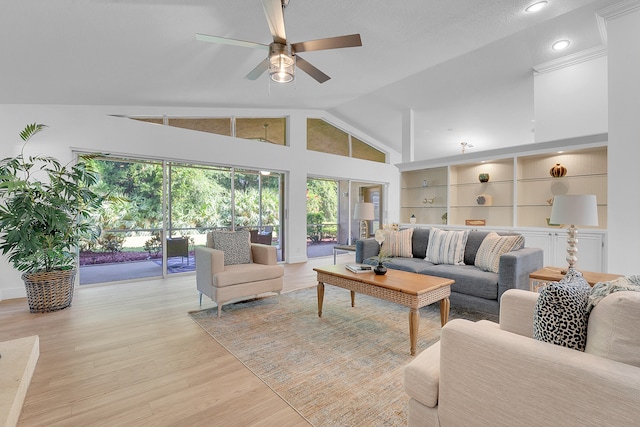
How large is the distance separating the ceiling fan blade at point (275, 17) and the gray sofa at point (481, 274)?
286cm

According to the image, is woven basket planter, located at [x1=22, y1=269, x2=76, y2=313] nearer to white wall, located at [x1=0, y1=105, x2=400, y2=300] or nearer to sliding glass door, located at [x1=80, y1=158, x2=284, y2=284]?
sliding glass door, located at [x1=80, y1=158, x2=284, y2=284]

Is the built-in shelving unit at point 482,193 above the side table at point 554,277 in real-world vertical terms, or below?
above

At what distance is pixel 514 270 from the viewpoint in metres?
2.94

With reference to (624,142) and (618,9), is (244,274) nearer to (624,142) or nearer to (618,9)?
(624,142)

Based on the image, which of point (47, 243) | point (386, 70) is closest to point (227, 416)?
point (47, 243)

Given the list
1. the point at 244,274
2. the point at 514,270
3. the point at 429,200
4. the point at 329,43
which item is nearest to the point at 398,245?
the point at 514,270

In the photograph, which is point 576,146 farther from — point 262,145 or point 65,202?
point 65,202

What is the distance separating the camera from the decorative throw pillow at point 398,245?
4.40m

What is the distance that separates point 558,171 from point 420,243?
7.15ft

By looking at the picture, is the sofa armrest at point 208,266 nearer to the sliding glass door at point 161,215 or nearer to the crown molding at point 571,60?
the sliding glass door at point 161,215

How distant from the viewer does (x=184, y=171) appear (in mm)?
5238

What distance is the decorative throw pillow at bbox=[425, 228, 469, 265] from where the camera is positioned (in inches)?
151

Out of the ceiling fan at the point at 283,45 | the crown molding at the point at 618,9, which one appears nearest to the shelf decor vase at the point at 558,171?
the crown molding at the point at 618,9

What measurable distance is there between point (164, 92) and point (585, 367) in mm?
5016
